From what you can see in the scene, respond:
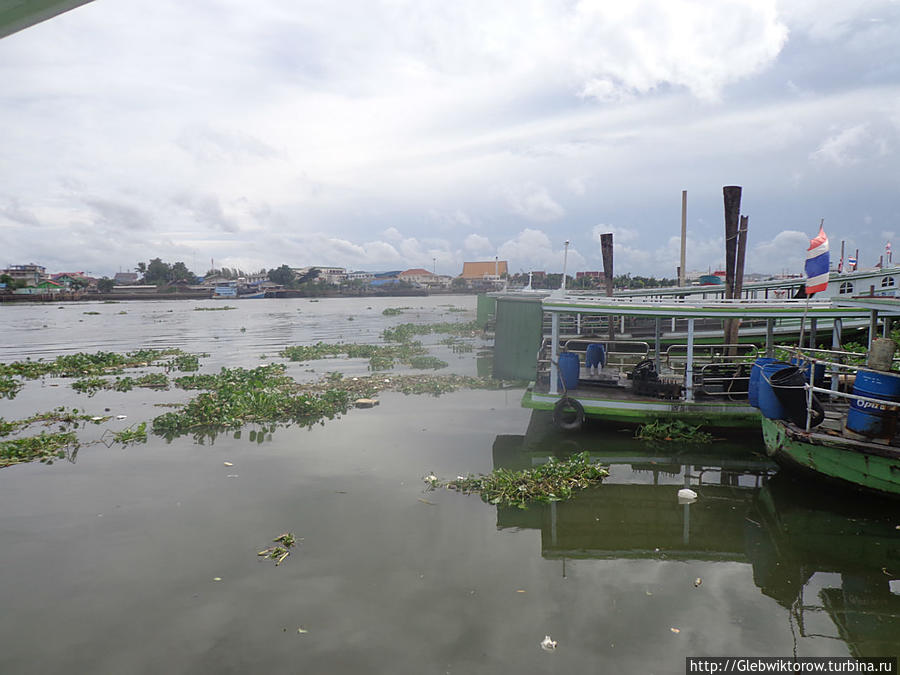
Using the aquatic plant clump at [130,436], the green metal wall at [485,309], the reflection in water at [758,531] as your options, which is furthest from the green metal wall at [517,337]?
the green metal wall at [485,309]

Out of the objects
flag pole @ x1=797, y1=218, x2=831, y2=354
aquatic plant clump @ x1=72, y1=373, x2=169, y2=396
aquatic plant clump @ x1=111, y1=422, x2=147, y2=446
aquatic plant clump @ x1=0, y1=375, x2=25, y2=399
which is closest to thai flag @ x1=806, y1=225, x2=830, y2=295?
flag pole @ x1=797, y1=218, x2=831, y2=354

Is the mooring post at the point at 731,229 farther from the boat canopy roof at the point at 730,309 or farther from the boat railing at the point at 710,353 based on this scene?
the boat canopy roof at the point at 730,309

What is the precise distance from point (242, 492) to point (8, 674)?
138 inches

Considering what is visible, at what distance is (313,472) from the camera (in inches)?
329

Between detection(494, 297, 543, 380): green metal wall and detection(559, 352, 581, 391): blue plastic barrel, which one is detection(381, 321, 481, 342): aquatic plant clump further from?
detection(559, 352, 581, 391): blue plastic barrel

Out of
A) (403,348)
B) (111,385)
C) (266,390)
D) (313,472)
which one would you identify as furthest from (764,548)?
(403,348)

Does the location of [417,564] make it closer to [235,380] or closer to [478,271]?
[235,380]

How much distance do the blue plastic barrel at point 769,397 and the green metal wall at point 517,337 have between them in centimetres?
649

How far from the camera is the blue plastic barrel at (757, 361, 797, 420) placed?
782 centimetres

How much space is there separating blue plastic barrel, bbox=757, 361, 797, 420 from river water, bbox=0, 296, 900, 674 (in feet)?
3.46

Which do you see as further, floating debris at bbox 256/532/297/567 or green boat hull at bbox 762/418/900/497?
green boat hull at bbox 762/418/900/497

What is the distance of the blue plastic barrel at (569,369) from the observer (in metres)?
10.6

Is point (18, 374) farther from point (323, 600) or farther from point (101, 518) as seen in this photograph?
point (323, 600)

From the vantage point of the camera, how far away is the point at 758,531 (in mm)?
6504
